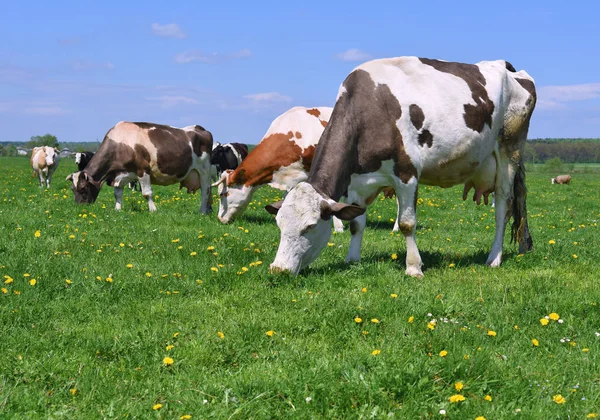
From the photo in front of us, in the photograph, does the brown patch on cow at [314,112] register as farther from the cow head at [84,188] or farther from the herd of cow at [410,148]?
the cow head at [84,188]

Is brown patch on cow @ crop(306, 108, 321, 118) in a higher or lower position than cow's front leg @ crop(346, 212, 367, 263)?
higher

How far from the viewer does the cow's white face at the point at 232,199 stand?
544 inches

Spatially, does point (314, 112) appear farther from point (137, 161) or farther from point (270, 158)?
point (137, 161)

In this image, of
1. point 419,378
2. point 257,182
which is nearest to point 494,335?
point 419,378

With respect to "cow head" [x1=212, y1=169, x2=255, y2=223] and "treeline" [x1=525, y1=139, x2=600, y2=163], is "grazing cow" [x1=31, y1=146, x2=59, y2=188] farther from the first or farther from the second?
"treeline" [x1=525, y1=139, x2=600, y2=163]

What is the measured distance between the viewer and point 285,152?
12.8 m

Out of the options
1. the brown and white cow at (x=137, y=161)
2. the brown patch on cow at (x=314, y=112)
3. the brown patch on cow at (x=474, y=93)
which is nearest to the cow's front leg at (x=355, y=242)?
the brown patch on cow at (x=474, y=93)

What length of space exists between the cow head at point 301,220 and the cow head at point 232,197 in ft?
20.1

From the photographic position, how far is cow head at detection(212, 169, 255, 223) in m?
13.8

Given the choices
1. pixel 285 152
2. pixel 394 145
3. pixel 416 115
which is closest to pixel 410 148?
pixel 394 145

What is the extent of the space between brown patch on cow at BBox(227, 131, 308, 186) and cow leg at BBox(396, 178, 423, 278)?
436cm

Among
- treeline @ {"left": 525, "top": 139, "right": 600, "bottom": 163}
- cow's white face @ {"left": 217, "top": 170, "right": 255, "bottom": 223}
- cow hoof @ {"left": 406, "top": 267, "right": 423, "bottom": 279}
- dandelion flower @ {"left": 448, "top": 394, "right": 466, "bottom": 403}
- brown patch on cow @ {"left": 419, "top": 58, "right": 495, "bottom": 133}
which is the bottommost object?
dandelion flower @ {"left": 448, "top": 394, "right": 466, "bottom": 403}

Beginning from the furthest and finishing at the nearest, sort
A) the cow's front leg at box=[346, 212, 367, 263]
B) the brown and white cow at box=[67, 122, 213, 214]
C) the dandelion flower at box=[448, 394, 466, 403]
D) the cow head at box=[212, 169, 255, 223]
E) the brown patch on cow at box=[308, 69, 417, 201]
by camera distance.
Result: the brown and white cow at box=[67, 122, 213, 214], the cow head at box=[212, 169, 255, 223], the cow's front leg at box=[346, 212, 367, 263], the brown patch on cow at box=[308, 69, 417, 201], the dandelion flower at box=[448, 394, 466, 403]

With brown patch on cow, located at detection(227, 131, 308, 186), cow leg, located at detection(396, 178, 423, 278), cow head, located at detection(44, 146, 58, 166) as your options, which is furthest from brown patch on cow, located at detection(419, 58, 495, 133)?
cow head, located at detection(44, 146, 58, 166)
